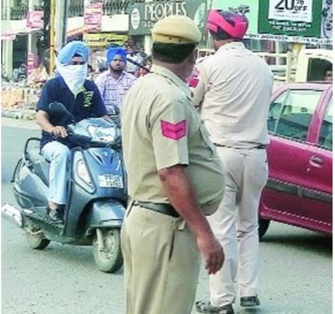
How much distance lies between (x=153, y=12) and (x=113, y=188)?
32.6 m

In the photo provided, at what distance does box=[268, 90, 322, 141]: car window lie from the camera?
Answer: 8398 mm

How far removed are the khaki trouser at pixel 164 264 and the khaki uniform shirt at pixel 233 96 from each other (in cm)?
199

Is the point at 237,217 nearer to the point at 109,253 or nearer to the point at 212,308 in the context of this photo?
the point at 212,308

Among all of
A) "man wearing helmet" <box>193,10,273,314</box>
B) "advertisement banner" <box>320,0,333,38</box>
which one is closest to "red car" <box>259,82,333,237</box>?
"man wearing helmet" <box>193,10,273,314</box>

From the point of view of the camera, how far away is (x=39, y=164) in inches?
322

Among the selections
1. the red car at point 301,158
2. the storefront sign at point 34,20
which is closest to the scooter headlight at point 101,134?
the red car at point 301,158

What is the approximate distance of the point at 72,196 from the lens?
765 centimetres

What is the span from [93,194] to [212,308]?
178 centimetres

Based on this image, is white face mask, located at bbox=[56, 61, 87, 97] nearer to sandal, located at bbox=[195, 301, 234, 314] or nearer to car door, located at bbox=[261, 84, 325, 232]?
car door, located at bbox=[261, 84, 325, 232]

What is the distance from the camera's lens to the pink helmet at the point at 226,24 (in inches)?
236

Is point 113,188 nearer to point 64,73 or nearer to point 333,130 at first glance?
point 64,73

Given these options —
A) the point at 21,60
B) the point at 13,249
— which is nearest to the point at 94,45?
the point at 21,60

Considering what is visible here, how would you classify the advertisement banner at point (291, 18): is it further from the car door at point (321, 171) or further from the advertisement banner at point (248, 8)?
the car door at point (321, 171)

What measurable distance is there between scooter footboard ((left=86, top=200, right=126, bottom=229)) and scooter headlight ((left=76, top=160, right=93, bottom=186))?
7.5 inches
